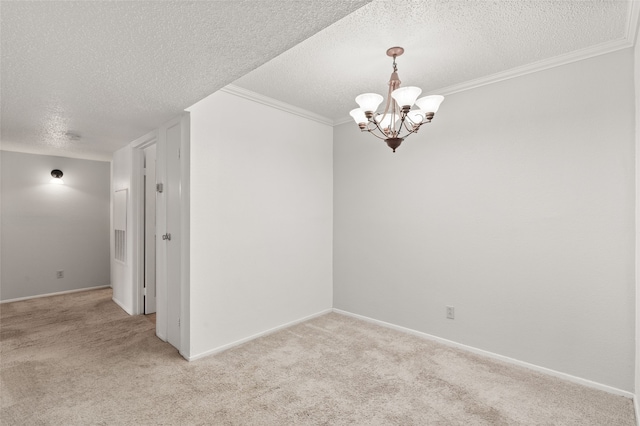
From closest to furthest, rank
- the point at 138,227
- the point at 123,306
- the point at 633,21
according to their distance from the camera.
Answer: the point at 633,21
the point at 138,227
the point at 123,306

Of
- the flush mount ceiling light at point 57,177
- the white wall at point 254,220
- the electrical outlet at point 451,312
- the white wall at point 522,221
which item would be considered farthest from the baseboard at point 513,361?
the flush mount ceiling light at point 57,177

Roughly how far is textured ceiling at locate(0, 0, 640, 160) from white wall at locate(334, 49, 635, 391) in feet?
1.28

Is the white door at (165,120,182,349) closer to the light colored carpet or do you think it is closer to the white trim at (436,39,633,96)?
the light colored carpet

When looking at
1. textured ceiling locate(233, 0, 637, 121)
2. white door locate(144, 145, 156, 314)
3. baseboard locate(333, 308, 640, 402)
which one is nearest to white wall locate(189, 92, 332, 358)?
textured ceiling locate(233, 0, 637, 121)

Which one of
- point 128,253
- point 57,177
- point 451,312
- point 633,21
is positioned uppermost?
point 633,21

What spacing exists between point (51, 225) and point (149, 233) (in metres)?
2.30

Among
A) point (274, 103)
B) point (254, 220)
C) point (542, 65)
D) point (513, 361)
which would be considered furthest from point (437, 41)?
point (513, 361)

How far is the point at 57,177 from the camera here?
5188mm

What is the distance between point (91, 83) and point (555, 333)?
13.2ft

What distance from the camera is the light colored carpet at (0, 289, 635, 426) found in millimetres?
2062

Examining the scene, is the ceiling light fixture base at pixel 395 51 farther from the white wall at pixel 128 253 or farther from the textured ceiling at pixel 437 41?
the white wall at pixel 128 253

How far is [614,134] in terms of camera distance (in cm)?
234

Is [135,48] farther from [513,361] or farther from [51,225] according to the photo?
[51,225]

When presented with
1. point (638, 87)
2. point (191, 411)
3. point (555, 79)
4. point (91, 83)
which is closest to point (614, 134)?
point (638, 87)
